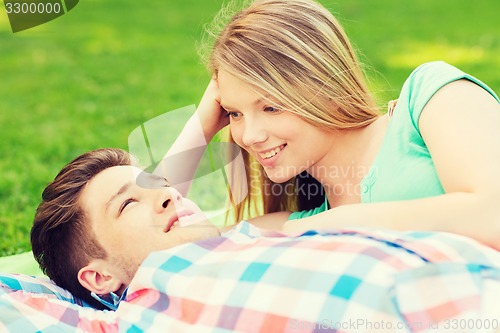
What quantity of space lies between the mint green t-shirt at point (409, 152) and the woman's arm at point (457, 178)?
54 millimetres

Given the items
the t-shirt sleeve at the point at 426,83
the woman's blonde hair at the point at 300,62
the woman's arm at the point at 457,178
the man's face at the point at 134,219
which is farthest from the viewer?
the woman's blonde hair at the point at 300,62

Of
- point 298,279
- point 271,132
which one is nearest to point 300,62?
point 271,132

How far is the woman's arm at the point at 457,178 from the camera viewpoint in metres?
2.03

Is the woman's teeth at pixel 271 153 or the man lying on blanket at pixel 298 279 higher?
the woman's teeth at pixel 271 153

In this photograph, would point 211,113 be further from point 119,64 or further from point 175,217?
point 119,64

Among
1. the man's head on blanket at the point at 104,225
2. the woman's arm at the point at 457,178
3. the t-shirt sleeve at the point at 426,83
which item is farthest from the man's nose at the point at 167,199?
the t-shirt sleeve at the point at 426,83

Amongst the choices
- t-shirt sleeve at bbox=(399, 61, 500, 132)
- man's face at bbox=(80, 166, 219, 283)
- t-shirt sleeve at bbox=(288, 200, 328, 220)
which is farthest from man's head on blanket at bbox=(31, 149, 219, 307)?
t-shirt sleeve at bbox=(399, 61, 500, 132)

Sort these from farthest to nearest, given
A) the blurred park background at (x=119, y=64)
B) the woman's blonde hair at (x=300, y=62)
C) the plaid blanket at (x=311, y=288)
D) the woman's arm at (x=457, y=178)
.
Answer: the blurred park background at (x=119, y=64)
the woman's blonde hair at (x=300, y=62)
the woman's arm at (x=457, y=178)
the plaid blanket at (x=311, y=288)

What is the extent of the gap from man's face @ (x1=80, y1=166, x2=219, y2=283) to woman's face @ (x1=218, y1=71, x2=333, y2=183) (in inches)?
12.0

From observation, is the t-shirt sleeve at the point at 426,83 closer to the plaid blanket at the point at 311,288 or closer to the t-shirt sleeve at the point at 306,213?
the plaid blanket at the point at 311,288

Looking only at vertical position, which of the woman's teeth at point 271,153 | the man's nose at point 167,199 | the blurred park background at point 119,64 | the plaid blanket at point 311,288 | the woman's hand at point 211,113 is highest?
the woman's hand at point 211,113

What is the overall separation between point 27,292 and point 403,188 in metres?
1.20

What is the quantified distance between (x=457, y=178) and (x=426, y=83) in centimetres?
39

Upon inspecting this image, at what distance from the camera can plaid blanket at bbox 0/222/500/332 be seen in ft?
5.95
